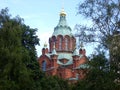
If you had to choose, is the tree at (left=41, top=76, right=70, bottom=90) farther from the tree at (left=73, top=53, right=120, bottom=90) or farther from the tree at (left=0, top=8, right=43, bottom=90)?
the tree at (left=73, top=53, right=120, bottom=90)

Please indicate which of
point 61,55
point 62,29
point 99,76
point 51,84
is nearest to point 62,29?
point 62,29

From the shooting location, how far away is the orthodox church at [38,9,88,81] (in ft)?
286

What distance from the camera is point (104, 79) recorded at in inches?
1098

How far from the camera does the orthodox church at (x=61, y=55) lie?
8706cm

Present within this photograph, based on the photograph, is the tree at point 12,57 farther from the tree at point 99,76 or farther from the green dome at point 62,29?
the green dome at point 62,29

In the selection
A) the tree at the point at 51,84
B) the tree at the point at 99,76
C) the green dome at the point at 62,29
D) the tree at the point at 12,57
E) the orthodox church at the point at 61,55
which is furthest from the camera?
the green dome at the point at 62,29

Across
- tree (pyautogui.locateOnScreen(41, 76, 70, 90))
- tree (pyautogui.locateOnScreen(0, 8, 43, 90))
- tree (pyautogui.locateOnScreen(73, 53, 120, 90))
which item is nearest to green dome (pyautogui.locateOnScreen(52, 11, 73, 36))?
tree (pyautogui.locateOnScreen(41, 76, 70, 90))

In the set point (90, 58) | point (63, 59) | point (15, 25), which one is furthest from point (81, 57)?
point (90, 58)

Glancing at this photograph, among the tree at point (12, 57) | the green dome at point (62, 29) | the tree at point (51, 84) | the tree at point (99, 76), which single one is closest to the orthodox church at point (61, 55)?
the green dome at point (62, 29)

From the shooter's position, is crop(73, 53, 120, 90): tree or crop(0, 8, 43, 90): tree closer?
crop(73, 53, 120, 90): tree

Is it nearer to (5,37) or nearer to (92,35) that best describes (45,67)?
(5,37)

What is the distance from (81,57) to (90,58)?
196 feet

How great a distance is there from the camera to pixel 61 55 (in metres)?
90.0

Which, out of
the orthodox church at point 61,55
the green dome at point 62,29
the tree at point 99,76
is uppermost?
the green dome at point 62,29
